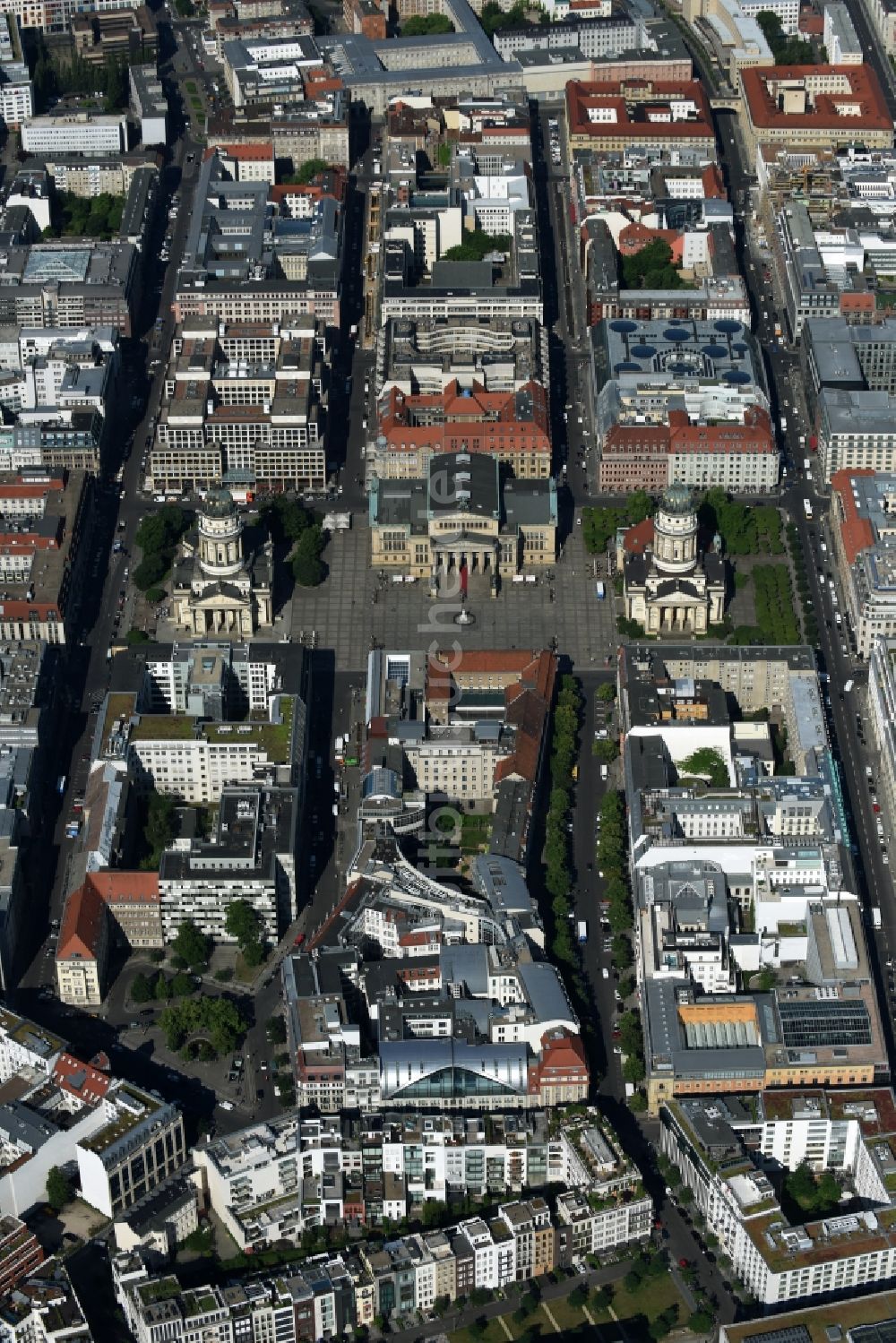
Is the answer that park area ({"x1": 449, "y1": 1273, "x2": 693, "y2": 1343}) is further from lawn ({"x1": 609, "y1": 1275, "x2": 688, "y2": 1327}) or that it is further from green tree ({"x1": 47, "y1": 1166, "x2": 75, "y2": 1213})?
green tree ({"x1": 47, "y1": 1166, "x2": 75, "y2": 1213})

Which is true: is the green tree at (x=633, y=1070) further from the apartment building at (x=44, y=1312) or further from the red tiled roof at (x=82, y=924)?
the apartment building at (x=44, y=1312)

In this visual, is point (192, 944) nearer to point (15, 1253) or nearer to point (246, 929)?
point (246, 929)

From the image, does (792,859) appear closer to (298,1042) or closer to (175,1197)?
(298,1042)

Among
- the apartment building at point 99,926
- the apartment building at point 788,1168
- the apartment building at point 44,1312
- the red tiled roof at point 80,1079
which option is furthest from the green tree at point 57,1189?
the apartment building at point 788,1168

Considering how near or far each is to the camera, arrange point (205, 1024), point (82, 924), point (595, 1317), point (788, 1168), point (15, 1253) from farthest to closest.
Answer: point (82, 924)
point (205, 1024)
point (788, 1168)
point (15, 1253)
point (595, 1317)

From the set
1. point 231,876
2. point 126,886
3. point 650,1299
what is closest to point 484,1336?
point 650,1299
